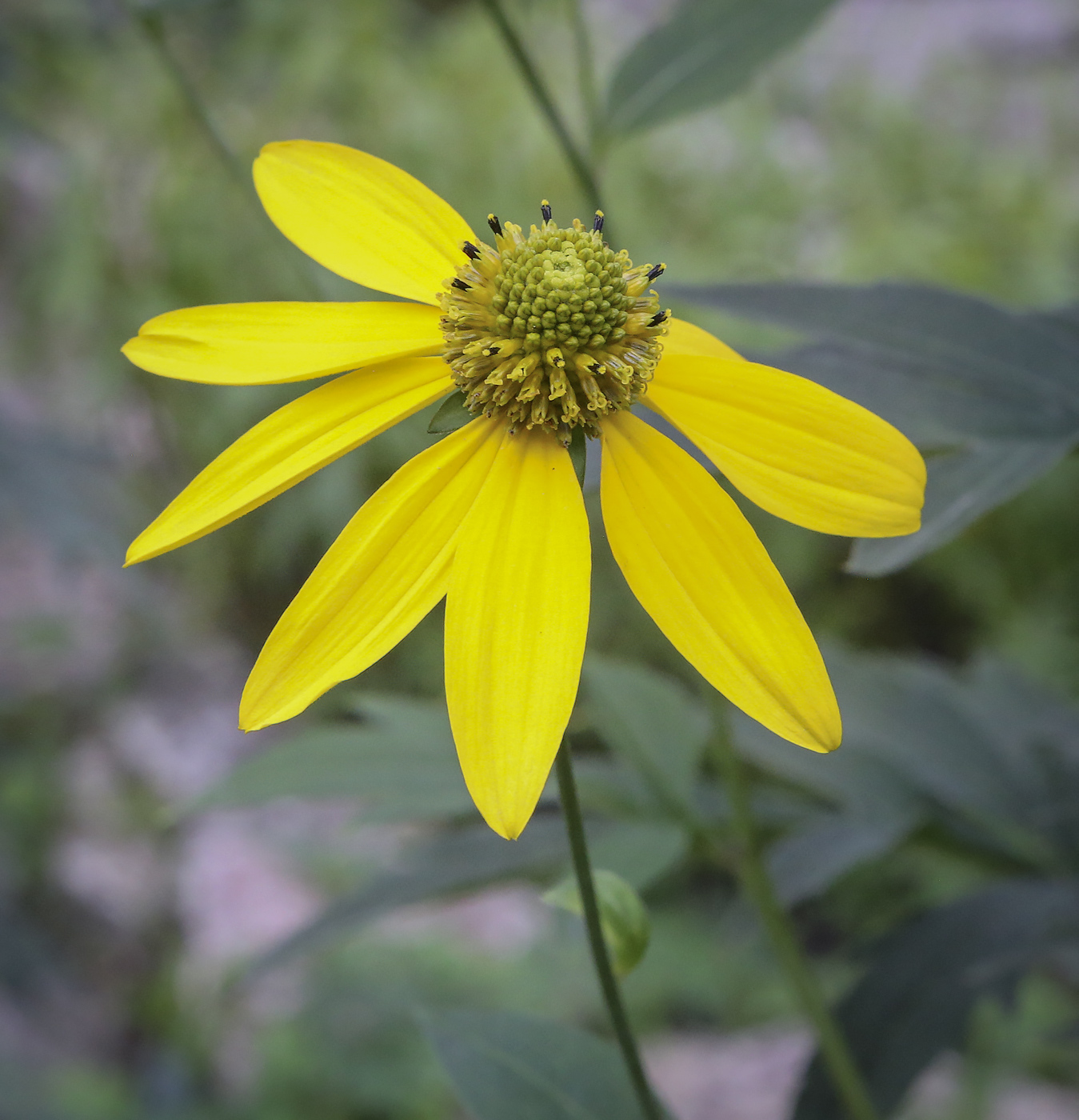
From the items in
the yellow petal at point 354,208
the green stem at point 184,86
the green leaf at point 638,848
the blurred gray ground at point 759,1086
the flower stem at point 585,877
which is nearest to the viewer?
the flower stem at point 585,877

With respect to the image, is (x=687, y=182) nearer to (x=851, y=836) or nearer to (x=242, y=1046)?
(x=851, y=836)

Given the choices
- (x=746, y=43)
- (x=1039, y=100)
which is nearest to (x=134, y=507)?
(x=746, y=43)

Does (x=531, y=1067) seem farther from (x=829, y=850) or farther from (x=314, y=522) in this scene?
(x=314, y=522)

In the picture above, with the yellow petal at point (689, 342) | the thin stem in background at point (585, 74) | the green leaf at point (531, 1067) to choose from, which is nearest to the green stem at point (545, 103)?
the thin stem in background at point (585, 74)

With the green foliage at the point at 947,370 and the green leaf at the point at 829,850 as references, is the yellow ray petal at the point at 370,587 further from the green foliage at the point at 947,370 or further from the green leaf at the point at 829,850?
the green leaf at the point at 829,850

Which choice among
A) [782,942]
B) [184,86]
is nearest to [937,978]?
[782,942]
